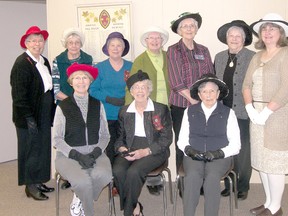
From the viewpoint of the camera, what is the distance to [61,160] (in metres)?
3.11

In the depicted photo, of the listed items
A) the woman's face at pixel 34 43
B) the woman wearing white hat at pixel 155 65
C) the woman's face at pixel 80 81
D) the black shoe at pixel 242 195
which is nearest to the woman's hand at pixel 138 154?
the woman wearing white hat at pixel 155 65

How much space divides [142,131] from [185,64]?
2.41 feet

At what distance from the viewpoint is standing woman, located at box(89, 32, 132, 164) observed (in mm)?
3580

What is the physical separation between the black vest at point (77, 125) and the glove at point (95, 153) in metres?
0.09

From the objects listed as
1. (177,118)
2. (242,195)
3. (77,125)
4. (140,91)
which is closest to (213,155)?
(177,118)

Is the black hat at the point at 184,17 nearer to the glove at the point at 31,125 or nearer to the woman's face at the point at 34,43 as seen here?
the woman's face at the point at 34,43

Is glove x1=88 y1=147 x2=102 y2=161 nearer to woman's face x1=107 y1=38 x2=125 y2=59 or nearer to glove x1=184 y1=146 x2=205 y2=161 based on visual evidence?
glove x1=184 y1=146 x2=205 y2=161

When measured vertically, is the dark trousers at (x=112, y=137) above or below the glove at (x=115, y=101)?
below

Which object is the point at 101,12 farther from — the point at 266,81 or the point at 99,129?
the point at 266,81

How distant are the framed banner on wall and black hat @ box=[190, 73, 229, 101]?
1.22 metres

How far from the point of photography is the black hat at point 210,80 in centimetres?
304

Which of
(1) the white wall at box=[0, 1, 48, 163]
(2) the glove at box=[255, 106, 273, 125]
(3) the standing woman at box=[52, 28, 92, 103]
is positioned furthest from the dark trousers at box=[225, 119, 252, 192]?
(1) the white wall at box=[0, 1, 48, 163]

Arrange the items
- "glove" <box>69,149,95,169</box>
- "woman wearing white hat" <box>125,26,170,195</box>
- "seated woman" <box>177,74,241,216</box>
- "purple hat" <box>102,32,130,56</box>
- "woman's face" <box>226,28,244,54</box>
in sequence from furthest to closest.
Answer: "purple hat" <box>102,32,130,56</box>, "woman wearing white hat" <box>125,26,170,195</box>, "woman's face" <box>226,28,244,54</box>, "glove" <box>69,149,95,169</box>, "seated woman" <box>177,74,241,216</box>

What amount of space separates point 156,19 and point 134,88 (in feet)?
3.98
